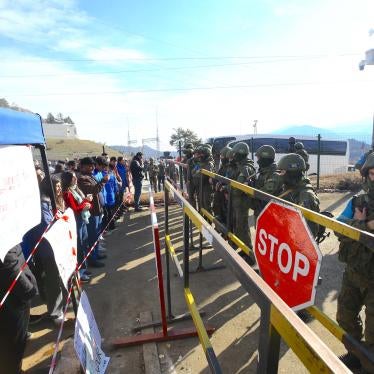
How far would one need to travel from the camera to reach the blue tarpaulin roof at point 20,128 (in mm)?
2439

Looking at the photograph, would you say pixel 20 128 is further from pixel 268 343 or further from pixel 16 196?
pixel 268 343

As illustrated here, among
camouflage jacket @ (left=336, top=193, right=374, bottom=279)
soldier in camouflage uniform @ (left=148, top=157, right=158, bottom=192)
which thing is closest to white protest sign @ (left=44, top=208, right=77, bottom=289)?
camouflage jacket @ (left=336, top=193, right=374, bottom=279)

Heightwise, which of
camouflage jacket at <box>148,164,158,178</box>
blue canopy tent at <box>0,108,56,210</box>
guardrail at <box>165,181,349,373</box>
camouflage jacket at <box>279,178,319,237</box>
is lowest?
camouflage jacket at <box>148,164,158,178</box>

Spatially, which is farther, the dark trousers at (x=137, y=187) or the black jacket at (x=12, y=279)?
the dark trousers at (x=137, y=187)

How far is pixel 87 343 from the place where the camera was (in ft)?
8.25

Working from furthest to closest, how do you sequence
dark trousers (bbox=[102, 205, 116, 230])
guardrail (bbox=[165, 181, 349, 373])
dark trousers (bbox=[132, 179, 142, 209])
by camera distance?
dark trousers (bbox=[132, 179, 142, 209]), dark trousers (bbox=[102, 205, 116, 230]), guardrail (bbox=[165, 181, 349, 373])

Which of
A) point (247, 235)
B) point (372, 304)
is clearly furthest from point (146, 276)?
point (372, 304)

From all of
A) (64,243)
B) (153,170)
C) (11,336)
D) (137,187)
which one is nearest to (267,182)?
(64,243)

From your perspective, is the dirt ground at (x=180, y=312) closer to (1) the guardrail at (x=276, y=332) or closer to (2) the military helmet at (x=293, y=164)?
(2) the military helmet at (x=293, y=164)

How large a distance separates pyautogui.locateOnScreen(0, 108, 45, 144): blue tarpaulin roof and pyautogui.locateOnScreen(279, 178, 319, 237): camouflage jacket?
2682 mm

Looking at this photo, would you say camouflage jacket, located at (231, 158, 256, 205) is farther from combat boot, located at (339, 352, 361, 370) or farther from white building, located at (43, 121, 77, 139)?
white building, located at (43, 121, 77, 139)

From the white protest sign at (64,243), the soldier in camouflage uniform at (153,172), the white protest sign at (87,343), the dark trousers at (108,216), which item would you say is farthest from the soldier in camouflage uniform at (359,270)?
the soldier in camouflage uniform at (153,172)

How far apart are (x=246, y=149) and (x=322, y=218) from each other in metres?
3.75

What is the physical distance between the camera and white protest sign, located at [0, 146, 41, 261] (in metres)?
2.31
